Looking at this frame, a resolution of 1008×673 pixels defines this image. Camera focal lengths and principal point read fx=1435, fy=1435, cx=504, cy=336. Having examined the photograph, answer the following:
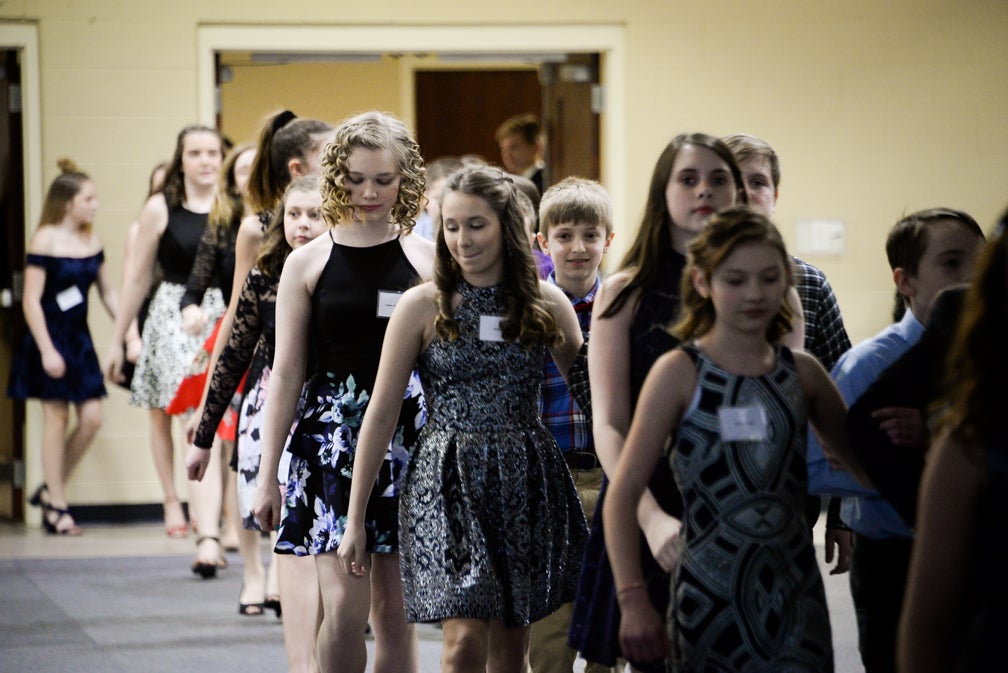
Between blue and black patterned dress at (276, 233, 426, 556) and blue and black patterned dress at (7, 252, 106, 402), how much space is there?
150 inches

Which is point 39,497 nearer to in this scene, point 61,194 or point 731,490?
point 61,194

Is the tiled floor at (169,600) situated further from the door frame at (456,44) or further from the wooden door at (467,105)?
the wooden door at (467,105)

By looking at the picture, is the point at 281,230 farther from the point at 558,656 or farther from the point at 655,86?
the point at 655,86

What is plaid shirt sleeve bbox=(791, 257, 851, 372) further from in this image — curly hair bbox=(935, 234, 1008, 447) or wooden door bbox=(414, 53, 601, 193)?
wooden door bbox=(414, 53, 601, 193)

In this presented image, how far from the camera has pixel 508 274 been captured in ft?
9.25

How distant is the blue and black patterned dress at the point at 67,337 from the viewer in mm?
6609

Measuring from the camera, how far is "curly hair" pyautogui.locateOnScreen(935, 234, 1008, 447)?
148 centimetres

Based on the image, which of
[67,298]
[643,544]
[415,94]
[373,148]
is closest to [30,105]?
[67,298]

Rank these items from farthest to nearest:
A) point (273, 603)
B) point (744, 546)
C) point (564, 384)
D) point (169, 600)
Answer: point (169, 600), point (273, 603), point (564, 384), point (744, 546)

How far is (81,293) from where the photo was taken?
6.66 metres

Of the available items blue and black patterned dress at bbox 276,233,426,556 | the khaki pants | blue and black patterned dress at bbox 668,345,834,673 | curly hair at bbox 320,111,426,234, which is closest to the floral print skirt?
blue and black patterned dress at bbox 276,233,426,556

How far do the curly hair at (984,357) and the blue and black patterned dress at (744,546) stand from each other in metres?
0.61

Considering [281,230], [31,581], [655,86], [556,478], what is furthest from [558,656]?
[655,86]

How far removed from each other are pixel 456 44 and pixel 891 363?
4.69 m
